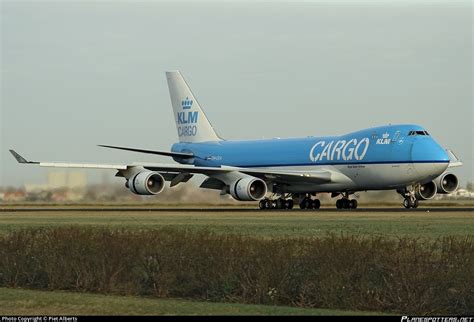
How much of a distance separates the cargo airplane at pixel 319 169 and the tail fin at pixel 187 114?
213 inches

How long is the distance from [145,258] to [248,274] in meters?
2.88

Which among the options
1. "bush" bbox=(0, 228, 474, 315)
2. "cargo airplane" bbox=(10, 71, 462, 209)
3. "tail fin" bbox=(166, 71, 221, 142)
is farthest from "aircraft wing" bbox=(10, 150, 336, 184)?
"bush" bbox=(0, 228, 474, 315)

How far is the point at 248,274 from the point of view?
19469 mm

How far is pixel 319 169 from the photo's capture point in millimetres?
61156

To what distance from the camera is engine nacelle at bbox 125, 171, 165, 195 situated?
58688mm

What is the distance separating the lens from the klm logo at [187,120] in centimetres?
7538

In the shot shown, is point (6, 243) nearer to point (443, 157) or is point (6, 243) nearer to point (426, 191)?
point (443, 157)

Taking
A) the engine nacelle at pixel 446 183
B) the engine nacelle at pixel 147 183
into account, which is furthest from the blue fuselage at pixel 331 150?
the engine nacelle at pixel 147 183

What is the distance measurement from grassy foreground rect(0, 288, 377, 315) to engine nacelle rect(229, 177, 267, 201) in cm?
3909

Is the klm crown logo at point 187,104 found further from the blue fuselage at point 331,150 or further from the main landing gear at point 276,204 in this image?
the main landing gear at point 276,204

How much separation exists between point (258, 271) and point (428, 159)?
3675cm

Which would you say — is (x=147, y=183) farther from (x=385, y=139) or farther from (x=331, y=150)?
(x=385, y=139)

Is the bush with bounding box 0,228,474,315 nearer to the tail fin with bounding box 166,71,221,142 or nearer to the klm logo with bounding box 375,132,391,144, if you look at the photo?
the klm logo with bounding box 375,132,391,144

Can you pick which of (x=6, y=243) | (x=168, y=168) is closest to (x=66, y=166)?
(x=168, y=168)
